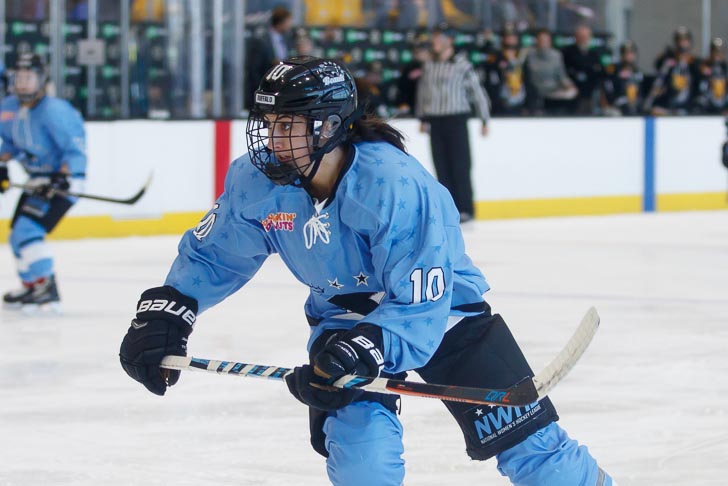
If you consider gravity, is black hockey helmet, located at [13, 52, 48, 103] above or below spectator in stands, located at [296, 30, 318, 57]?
below

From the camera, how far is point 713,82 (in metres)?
12.0

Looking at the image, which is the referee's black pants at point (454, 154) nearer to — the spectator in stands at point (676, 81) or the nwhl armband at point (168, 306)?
the spectator in stands at point (676, 81)

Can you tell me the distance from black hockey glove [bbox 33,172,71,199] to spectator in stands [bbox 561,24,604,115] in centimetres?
611

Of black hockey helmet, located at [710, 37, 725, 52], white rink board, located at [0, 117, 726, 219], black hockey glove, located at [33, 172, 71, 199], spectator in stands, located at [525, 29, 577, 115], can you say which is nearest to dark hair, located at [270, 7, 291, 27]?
white rink board, located at [0, 117, 726, 219]

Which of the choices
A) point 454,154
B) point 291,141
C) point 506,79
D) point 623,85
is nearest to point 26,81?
point 291,141

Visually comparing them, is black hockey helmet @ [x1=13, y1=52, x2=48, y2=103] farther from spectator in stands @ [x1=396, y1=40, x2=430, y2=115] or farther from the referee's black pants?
spectator in stands @ [x1=396, y1=40, x2=430, y2=115]

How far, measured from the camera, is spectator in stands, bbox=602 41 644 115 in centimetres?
1143

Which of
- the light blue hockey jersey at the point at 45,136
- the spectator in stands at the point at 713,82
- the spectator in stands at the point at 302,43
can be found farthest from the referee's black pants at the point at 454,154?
the light blue hockey jersey at the point at 45,136

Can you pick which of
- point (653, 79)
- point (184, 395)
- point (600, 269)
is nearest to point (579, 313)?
point (600, 269)

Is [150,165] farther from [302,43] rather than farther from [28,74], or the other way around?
[28,74]

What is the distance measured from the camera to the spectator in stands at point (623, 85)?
1143 cm

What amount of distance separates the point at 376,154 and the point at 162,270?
16.4ft

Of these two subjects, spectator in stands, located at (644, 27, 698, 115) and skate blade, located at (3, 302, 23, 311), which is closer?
skate blade, located at (3, 302, 23, 311)

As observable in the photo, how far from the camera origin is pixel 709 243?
869cm
